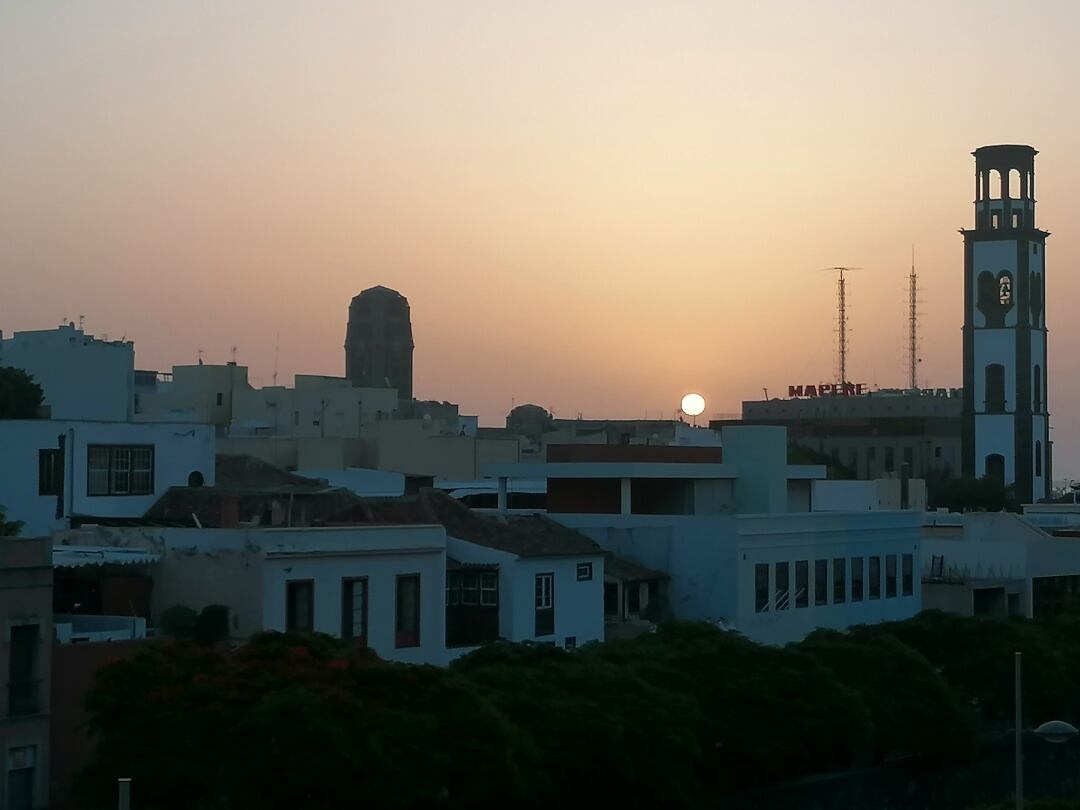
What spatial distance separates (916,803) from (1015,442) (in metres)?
78.6

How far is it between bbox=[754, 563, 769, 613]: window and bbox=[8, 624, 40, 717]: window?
23477 millimetres

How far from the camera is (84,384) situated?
69125 mm

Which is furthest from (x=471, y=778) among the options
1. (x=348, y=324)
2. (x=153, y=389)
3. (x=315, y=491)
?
(x=348, y=324)

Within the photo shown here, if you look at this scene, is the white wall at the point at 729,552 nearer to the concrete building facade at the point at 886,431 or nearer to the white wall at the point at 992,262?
the white wall at the point at 992,262

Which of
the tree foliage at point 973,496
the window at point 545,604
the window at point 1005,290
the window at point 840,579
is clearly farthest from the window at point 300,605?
the window at point 1005,290

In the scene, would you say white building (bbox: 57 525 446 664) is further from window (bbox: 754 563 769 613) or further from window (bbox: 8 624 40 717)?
window (bbox: 754 563 769 613)

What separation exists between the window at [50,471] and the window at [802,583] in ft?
62.8

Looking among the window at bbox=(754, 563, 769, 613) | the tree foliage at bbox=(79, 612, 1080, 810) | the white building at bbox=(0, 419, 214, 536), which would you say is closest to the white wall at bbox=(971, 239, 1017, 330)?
the window at bbox=(754, 563, 769, 613)

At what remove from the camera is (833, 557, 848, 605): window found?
55.4 metres

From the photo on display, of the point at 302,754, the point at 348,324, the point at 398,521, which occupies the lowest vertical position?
the point at 302,754

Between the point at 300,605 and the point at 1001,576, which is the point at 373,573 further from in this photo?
the point at 1001,576

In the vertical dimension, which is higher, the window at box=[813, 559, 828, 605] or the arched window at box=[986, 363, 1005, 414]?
the arched window at box=[986, 363, 1005, 414]

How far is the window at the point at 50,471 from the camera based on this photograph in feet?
151

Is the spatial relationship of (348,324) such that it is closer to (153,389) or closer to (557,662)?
(153,389)
